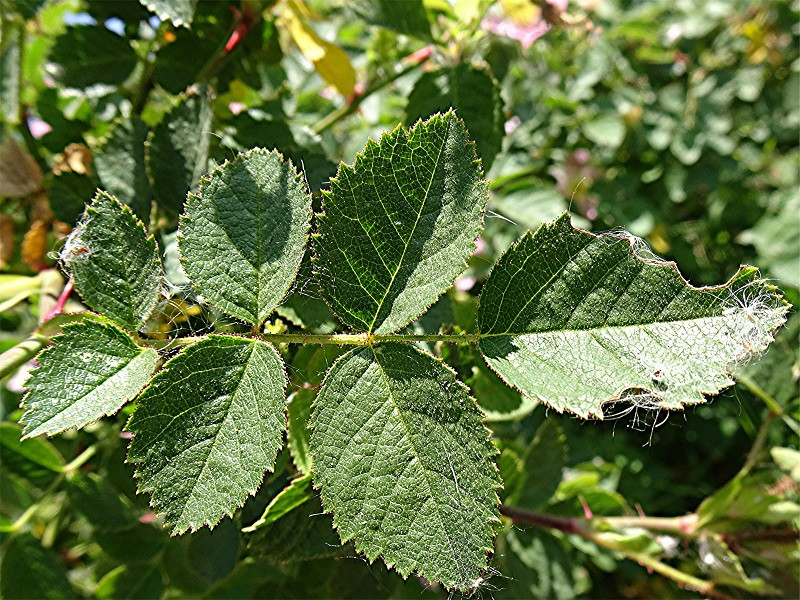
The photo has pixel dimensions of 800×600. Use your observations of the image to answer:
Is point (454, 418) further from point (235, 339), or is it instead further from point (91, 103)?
point (91, 103)

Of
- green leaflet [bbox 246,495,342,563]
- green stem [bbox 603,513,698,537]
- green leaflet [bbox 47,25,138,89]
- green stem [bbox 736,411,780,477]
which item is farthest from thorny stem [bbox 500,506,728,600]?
green leaflet [bbox 47,25,138,89]

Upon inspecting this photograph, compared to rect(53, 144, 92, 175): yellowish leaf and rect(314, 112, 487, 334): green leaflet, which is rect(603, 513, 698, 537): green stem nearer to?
rect(314, 112, 487, 334): green leaflet

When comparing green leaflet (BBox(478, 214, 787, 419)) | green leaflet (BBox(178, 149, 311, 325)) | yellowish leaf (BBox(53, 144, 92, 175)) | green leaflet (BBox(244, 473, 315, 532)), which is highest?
yellowish leaf (BBox(53, 144, 92, 175))

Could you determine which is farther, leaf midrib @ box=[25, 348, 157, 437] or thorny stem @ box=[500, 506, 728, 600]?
thorny stem @ box=[500, 506, 728, 600]

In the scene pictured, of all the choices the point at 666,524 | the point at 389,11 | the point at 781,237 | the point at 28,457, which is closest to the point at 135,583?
the point at 28,457

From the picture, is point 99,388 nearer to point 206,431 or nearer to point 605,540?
point 206,431

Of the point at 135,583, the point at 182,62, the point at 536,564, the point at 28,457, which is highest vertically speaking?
the point at 182,62

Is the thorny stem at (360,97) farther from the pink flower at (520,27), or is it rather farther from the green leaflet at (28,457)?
the green leaflet at (28,457)
